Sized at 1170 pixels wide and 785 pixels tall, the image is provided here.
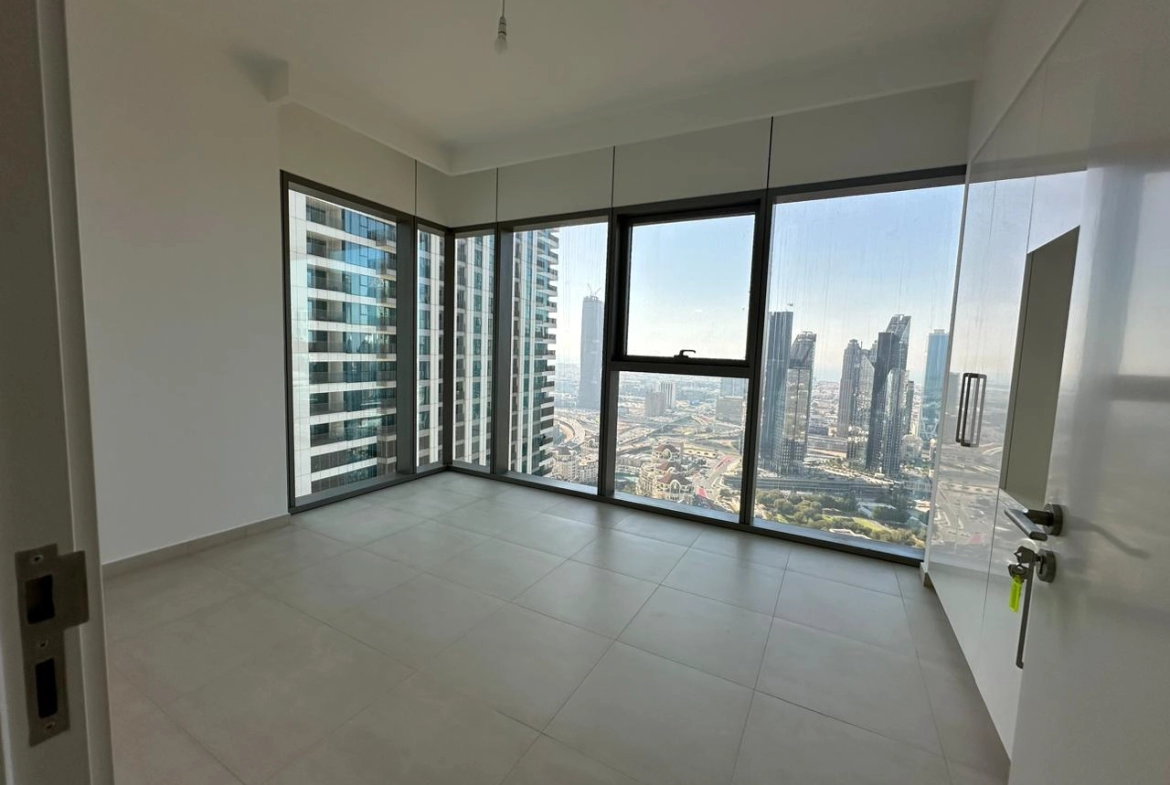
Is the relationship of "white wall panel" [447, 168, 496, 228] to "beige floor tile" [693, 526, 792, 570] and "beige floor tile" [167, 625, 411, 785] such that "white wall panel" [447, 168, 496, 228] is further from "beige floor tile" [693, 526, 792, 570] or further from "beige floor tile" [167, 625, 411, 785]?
"beige floor tile" [167, 625, 411, 785]

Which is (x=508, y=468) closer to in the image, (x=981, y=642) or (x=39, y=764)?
(x=981, y=642)

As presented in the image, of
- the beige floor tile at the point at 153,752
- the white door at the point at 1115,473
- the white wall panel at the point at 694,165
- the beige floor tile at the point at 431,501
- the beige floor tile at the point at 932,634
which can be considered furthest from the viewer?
the beige floor tile at the point at 431,501

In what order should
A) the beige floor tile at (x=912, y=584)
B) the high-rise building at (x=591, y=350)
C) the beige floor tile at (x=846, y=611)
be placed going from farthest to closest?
1. the high-rise building at (x=591, y=350)
2. the beige floor tile at (x=912, y=584)
3. the beige floor tile at (x=846, y=611)

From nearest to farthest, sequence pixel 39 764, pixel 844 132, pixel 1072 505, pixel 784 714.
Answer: pixel 39 764 → pixel 1072 505 → pixel 784 714 → pixel 844 132

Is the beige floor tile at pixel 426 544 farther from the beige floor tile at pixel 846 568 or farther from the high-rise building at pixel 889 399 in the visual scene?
the high-rise building at pixel 889 399

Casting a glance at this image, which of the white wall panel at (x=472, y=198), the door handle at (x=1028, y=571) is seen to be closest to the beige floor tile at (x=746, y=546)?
the door handle at (x=1028, y=571)

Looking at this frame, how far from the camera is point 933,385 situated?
9.98ft

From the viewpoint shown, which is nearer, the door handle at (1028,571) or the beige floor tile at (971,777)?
the door handle at (1028,571)

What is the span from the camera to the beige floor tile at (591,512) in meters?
3.92

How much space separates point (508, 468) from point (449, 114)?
354 cm

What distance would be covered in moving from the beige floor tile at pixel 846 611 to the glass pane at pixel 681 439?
40.8 inches

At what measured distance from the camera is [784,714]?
73.2 inches

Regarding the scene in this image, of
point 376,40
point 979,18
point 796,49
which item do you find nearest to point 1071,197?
point 979,18

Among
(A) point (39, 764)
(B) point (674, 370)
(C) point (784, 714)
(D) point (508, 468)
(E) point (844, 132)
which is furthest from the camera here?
(D) point (508, 468)
